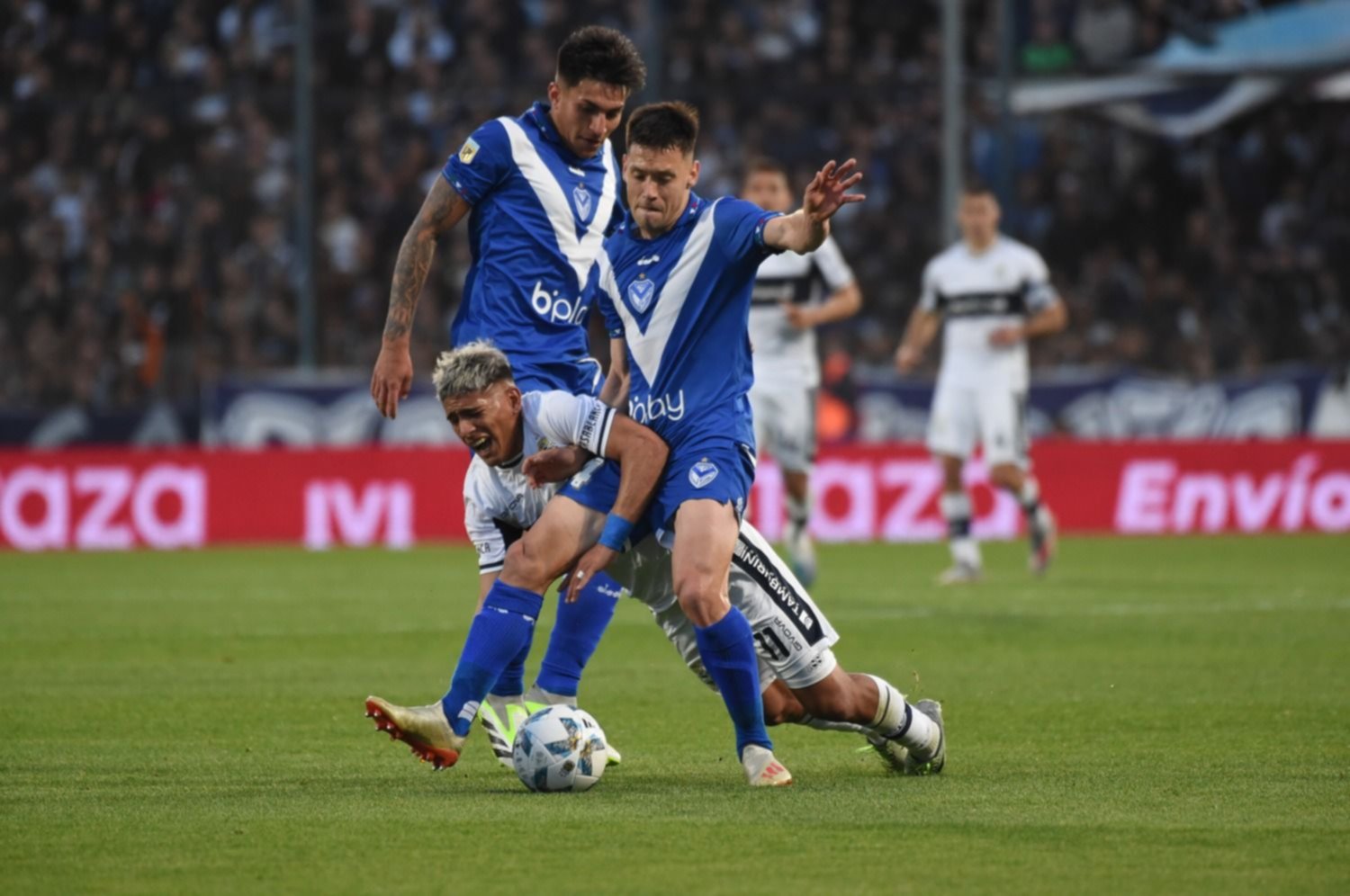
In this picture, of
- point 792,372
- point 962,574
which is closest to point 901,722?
point 792,372

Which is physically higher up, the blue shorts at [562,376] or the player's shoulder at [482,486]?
the blue shorts at [562,376]

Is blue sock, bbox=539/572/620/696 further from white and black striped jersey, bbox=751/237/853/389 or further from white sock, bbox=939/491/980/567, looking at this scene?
white sock, bbox=939/491/980/567

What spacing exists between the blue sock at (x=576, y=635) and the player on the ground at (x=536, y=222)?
31 cm

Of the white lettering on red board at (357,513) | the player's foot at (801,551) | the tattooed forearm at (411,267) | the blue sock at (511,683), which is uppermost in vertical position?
the tattooed forearm at (411,267)

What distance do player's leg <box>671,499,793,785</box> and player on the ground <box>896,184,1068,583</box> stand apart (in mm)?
8116

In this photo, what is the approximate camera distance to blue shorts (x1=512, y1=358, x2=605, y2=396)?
24.1 ft

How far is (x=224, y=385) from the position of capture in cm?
1983

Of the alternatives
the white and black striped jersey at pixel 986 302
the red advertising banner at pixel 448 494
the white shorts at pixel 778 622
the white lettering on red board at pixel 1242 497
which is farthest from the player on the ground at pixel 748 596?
the white lettering on red board at pixel 1242 497

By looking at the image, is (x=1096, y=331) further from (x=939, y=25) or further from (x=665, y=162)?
(x=665, y=162)

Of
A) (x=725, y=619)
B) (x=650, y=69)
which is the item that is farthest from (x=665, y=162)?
(x=650, y=69)

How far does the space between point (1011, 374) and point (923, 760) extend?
8.27m

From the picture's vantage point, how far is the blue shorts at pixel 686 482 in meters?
6.42

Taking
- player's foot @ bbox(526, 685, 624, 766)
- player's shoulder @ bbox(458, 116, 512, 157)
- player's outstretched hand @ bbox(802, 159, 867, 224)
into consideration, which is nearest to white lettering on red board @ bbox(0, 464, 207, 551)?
player's shoulder @ bbox(458, 116, 512, 157)

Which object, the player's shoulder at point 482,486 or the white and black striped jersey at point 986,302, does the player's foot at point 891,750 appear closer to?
the player's shoulder at point 482,486
